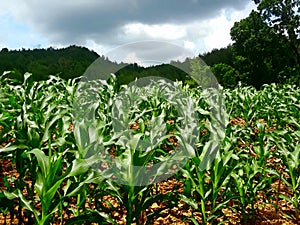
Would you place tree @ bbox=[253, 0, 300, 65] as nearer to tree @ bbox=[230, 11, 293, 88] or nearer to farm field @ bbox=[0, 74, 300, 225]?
tree @ bbox=[230, 11, 293, 88]

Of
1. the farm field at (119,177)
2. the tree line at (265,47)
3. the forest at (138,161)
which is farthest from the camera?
the tree line at (265,47)

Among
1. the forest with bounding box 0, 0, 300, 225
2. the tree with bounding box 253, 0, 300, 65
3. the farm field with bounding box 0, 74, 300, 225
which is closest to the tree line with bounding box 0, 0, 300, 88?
the tree with bounding box 253, 0, 300, 65

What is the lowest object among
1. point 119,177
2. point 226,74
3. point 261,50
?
point 119,177

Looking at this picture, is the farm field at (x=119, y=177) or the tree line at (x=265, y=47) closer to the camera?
the farm field at (x=119, y=177)

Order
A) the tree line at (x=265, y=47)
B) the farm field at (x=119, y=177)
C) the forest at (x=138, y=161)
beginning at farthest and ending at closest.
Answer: the tree line at (x=265, y=47) < the forest at (x=138, y=161) < the farm field at (x=119, y=177)

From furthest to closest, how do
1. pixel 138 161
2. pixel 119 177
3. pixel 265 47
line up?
1. pixel 265 47
2. pixel 119 177
3. pixel 138 161

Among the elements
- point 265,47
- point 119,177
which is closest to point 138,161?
point 119,177

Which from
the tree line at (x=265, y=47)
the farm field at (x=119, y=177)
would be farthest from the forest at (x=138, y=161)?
the tree line at (x=265, y=47)

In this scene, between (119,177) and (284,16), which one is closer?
(119,177)

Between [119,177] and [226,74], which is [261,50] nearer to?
[226,74]

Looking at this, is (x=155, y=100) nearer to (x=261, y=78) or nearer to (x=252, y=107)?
(x=252, y=107)

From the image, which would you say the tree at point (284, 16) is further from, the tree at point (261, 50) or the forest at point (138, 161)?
the forest at point (138, 161)

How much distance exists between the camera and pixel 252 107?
19.5 feet

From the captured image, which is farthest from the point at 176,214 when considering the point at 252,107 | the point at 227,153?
the point at 252,107
